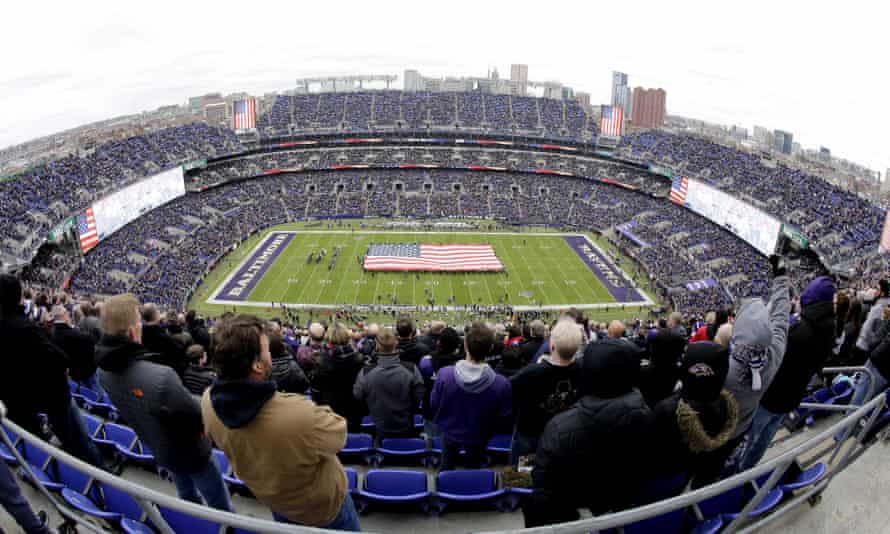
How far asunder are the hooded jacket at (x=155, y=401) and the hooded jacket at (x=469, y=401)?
2431mm

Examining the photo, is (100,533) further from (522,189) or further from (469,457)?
(522,189)

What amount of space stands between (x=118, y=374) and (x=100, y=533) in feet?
3.79

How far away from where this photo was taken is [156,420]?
4266 millimetres

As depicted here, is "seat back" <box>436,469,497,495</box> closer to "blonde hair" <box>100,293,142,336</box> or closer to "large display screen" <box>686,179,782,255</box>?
"blonde hair" <box>100,293,142,336</box>

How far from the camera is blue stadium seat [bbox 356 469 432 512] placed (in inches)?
229

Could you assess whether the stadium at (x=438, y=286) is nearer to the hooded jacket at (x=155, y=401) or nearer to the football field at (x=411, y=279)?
the hooded jacket at (x=155, y=401)

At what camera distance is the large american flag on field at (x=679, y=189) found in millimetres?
59938

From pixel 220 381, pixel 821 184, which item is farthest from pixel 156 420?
pixel 821 184

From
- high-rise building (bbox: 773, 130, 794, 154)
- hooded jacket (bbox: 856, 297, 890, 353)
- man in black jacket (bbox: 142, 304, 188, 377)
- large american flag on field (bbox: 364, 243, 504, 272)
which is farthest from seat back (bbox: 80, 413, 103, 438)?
high-rise building (bbox: 773, 130, 794, 154)

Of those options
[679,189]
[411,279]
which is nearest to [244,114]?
[411,279]

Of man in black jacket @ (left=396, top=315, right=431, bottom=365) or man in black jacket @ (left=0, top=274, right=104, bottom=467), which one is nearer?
man in black jacket @ (left=0, top=274, right=104, bottom=467)

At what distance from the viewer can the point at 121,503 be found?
4895 millimetres

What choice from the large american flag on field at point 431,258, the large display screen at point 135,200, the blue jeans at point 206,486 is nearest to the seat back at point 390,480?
the blue jeans at point 206,486

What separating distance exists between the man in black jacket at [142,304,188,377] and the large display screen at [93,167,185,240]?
47102 mm
